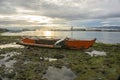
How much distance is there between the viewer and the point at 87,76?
15.4 m

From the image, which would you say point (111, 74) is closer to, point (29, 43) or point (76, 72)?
point (76, 72)

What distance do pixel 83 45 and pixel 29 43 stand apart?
10031 mm

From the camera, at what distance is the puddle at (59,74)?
615 inches

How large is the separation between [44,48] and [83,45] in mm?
6479

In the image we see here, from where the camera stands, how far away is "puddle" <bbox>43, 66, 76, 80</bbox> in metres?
15.6

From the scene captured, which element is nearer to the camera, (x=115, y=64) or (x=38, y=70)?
(x=38, y=70)

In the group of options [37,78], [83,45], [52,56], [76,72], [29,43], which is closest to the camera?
[37,78]

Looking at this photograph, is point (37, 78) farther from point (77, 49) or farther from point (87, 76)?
point (77, 49)

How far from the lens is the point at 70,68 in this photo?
1856cm

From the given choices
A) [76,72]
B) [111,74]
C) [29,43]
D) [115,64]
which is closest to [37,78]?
[76,72]

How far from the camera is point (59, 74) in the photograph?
54.6 ft

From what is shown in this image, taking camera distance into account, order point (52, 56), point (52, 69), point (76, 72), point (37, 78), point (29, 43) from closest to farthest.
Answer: point (37, 78)
point (76, 72)
point (52, 69)
point (52, 56)
point (29, 43)

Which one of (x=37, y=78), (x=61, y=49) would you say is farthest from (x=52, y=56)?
(x=37, y=78)

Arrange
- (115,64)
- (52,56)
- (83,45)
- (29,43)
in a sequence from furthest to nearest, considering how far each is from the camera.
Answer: (29,43)
(83,45)
(52,56)
(115,64)
